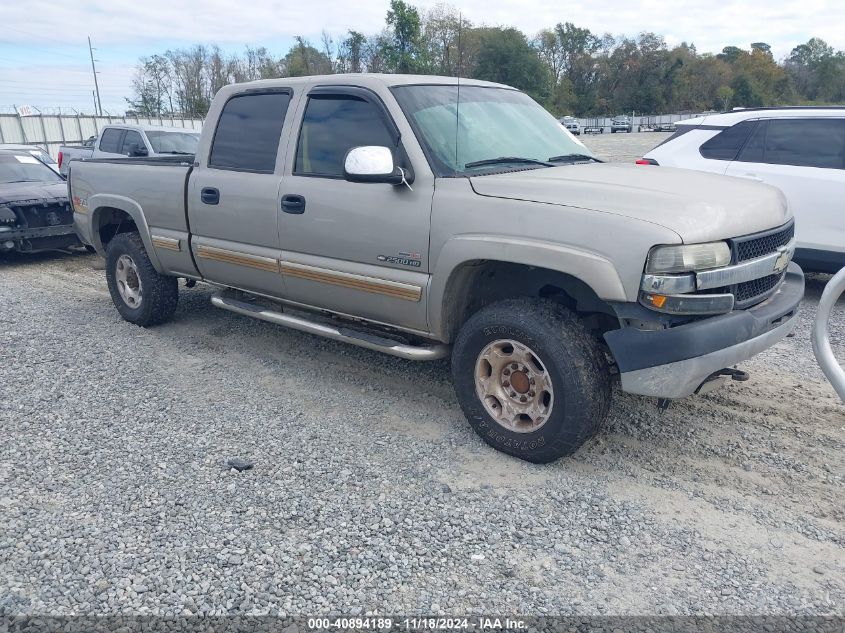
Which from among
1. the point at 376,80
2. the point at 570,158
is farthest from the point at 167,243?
the point at 570,158

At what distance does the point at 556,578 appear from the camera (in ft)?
9.07

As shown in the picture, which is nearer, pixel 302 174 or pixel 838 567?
pixel 838 567

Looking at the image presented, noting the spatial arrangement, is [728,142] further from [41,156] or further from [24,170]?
[41,156]

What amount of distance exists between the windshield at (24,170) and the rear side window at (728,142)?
925 cm

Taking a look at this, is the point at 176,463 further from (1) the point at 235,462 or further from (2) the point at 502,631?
(2) the point at 502,631

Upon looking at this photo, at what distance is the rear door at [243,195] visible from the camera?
472 cm

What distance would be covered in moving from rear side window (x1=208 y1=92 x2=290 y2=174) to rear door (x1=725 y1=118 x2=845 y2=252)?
4.84m

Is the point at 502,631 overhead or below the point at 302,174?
below

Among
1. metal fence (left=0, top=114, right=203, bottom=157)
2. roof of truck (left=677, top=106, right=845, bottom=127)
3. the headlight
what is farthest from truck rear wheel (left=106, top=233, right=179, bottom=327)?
metal fence (left=0, top=114, right=203, bottom=157)

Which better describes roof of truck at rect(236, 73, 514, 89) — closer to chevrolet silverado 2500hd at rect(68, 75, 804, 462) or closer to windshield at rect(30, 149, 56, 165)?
chevrolet silverado 2500hd at rect(68, 75, 804, 462)

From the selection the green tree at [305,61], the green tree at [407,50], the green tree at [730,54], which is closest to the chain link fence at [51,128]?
the green tree at [305,61]

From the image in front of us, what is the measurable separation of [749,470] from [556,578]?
4.77 ft

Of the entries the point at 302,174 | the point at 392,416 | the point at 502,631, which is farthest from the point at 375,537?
the point at 302,174

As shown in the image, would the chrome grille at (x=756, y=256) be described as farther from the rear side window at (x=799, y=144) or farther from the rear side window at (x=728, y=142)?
the rear side window at (x=728, y=142)
